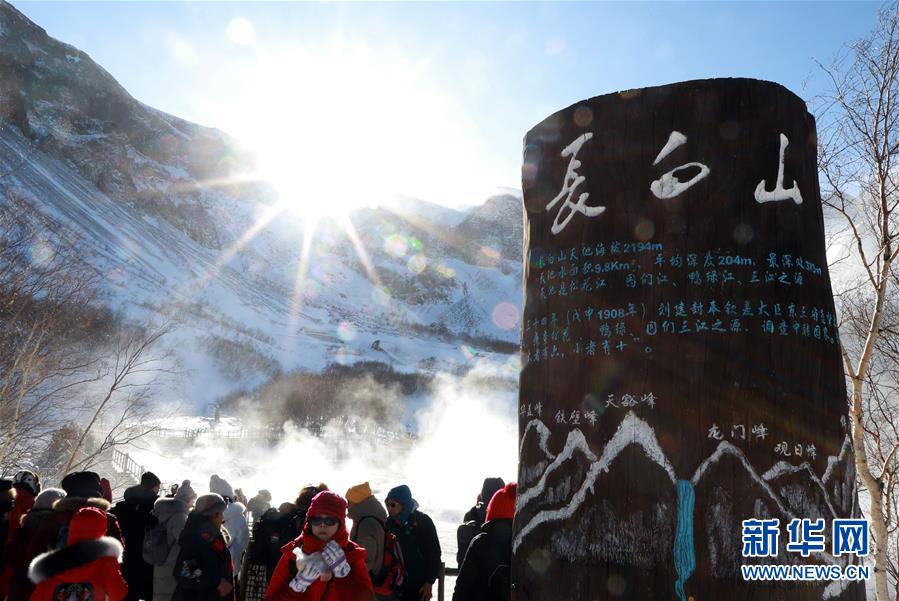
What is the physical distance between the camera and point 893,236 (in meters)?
Answer: 5.39

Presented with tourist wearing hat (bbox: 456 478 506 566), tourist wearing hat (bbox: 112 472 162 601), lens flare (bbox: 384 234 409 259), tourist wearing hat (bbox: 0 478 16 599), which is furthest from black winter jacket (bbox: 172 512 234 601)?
lens flare (bbox: 384 234 409 259)

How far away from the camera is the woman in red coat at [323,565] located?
2967mm

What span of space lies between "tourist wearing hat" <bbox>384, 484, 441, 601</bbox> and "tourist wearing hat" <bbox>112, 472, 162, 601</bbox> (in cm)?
199

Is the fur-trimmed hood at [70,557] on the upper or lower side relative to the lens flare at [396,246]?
lower

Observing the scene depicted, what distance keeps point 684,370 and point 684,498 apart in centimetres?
45

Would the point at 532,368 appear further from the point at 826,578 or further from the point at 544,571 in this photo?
the point at 826,578

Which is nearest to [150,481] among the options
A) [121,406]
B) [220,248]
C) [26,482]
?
[26,482]

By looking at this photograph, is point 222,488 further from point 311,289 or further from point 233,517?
point 311,289

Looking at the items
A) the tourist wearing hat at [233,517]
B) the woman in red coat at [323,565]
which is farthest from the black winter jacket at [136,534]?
the woman in red coat at [323,565]

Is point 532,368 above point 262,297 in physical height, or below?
below

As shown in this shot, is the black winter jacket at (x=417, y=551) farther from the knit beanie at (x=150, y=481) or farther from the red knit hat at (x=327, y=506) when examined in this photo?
the knit beanie at (x=150, y=481)

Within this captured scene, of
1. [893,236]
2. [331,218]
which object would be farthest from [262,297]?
[893,236]

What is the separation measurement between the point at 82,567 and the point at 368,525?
1625 millimetres

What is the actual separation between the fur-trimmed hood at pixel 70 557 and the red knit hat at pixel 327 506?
3.68 feet
